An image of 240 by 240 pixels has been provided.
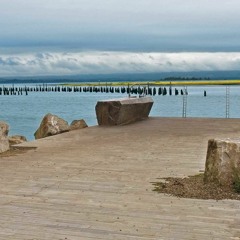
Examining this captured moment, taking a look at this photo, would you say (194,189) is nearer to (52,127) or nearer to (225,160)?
(225,160)

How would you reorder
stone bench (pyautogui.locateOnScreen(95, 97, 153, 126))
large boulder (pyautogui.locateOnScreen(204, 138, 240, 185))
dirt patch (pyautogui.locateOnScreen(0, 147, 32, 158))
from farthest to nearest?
stone bench (pyautogui.locateOnScreen(95, 97, 153, 126)) < dirt patch (pyautogui.locateOnScreen(0, 147, 32, 158)) < large boulder (pyautogui.locateOnScreen(204, 138, 240, 185))

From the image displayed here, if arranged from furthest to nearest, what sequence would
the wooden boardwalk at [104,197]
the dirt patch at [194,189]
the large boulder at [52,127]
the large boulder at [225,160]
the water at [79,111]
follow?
the water at [79,111] → the large boulder at [52,127] → the large boulder at [225,160] → the dirt patch at [194,189] → the wooden boardwalk at [104,197]

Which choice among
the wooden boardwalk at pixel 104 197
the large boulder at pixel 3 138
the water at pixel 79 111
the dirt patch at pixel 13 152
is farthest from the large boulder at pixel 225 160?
the water at pixel 79 111

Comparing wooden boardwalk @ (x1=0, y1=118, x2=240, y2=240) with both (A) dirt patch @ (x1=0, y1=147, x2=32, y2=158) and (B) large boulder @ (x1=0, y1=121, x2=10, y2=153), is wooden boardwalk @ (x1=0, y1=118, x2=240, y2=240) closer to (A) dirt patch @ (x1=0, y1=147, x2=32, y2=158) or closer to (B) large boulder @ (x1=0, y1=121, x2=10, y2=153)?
(A) dirt patch @ (x1=0, y1=147, x2=32, y2=158)

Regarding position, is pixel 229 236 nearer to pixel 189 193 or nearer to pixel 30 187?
pixel 189 193

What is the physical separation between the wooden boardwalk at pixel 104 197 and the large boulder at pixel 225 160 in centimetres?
Result: 57

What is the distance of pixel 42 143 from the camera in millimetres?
11094

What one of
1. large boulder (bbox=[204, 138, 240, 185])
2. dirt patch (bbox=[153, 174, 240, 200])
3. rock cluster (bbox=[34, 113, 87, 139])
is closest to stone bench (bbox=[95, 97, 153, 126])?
rock cluster (bbox=[34, 113, 87, 139])

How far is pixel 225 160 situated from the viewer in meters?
6.13

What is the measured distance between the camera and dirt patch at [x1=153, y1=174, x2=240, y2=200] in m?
5.91

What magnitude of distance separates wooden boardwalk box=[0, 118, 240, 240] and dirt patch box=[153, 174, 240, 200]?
16 centimetres

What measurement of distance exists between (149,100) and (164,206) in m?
12.7

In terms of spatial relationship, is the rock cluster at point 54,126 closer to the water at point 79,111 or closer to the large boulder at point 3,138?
the large boulder at point 3,138

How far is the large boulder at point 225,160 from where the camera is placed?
6102mm
